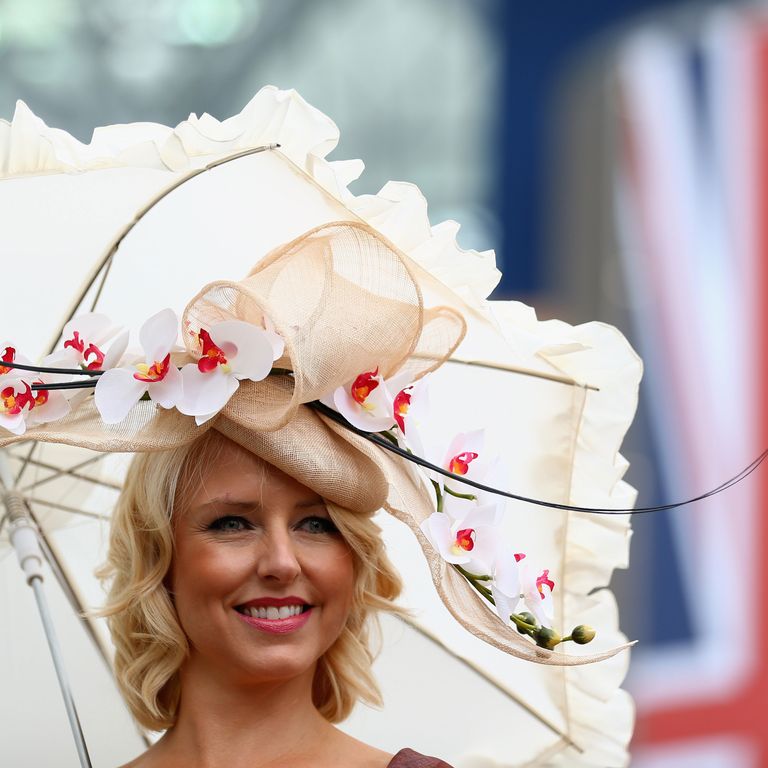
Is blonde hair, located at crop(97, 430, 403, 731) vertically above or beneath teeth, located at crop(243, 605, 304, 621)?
above

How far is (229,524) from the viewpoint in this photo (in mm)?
1837

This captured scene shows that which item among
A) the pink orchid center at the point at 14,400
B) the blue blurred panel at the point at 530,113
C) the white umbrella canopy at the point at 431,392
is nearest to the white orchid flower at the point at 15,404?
the pink orchid center at the point at 14,400

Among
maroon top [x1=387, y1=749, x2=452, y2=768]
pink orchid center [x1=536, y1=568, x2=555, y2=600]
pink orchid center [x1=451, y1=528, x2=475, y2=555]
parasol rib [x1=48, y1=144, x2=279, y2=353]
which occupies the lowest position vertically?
maroon top [x1=387, y1=749, x2=452, y2=768]

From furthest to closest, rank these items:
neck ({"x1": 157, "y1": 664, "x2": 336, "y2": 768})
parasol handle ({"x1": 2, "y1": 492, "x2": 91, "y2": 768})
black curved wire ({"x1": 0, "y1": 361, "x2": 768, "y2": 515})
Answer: parasol handle ({"x1": 2, "y1": 492, "x2": 91, "y2": 768})
neck ({"x1": 157, "y1": 664, "x2": 336, "y2": 768})
black curved wire ({"x1": 0, "y1": 361, "x2": 768, "y2": 515})

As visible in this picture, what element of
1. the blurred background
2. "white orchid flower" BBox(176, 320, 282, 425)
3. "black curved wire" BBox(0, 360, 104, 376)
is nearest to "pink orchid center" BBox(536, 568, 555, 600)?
"white orchid flower" BBox(176, 320, 282, 425)

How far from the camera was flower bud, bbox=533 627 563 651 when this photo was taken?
1771mm

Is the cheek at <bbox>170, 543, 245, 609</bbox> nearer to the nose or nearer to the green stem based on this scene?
the nose

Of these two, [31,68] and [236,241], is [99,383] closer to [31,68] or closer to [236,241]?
[236,241]

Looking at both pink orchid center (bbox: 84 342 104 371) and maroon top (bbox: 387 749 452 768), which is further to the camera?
maroon top (bbox: 387 749 452 768)

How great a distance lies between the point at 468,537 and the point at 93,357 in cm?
53

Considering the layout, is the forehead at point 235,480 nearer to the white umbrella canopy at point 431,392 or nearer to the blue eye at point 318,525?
the blue eye at point 318,525

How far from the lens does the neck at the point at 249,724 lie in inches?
74.8

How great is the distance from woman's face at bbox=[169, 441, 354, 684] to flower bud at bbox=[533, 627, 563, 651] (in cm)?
27

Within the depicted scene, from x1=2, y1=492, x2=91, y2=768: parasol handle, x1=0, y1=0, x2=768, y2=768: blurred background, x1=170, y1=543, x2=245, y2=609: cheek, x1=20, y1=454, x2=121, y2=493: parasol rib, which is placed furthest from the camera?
x1=0, y1=0, x2=768, y2=768: blurred background
